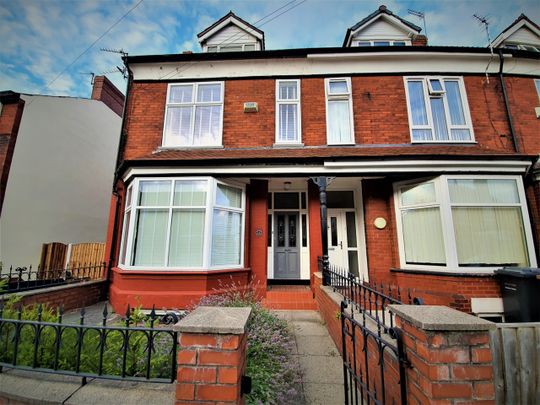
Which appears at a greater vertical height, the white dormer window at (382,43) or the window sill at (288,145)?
the white dormer window at (382,43)

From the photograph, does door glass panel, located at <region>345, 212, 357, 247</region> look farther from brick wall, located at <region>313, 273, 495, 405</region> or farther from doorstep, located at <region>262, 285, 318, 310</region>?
brick wall, located at <region>313, 273, 495, 405</region>

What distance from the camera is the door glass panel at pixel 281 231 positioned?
25.6 feet

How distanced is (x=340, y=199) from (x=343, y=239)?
139 centimetres

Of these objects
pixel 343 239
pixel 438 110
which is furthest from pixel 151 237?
pixel 438 110

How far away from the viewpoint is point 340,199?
7969 mm

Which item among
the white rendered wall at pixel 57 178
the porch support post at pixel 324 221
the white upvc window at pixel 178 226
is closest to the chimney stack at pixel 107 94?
the white rendered wall at pixel 57 178

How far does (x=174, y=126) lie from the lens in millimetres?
7555

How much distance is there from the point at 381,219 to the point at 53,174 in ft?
45.0

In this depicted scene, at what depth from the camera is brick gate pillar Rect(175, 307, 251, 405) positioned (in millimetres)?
1593

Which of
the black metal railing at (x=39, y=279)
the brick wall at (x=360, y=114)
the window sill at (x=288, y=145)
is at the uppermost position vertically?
the brick wall at (x=360, y=114)

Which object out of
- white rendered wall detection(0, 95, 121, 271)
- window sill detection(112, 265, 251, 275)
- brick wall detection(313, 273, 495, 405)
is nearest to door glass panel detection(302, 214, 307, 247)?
window sill detection(112, 265, 251, 275)

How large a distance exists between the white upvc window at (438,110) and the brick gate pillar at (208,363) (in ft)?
25.3

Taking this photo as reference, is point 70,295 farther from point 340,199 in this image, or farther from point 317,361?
point 340,199

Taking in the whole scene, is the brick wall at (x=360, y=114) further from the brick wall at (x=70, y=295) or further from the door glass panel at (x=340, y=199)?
the brick wall at (x=70, y=295)
